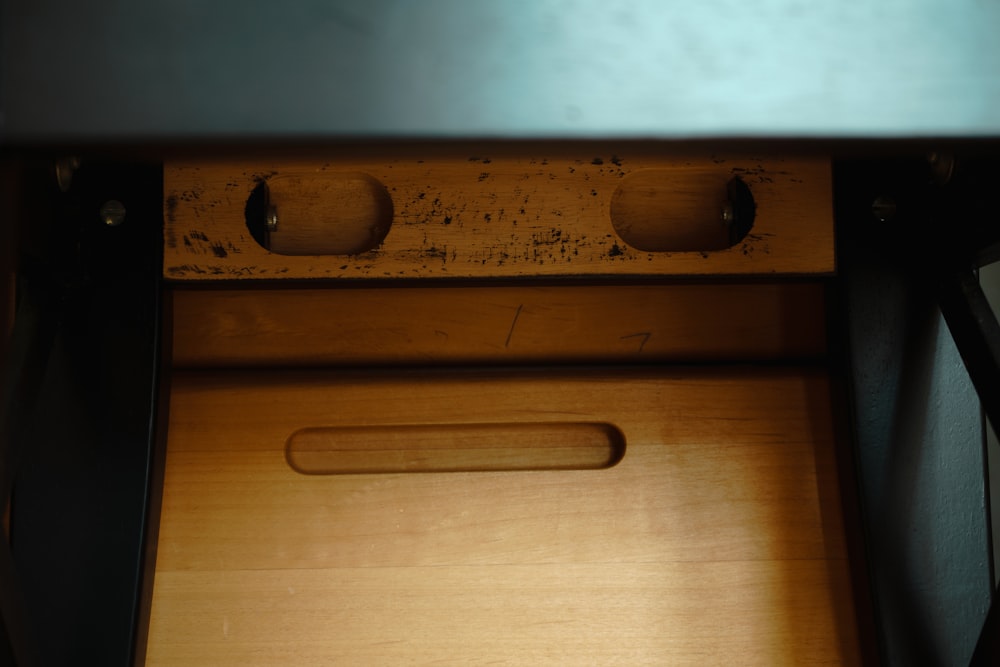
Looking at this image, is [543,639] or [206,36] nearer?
[206,36]

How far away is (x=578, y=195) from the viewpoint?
1.91 feet

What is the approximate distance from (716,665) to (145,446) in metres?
0.38

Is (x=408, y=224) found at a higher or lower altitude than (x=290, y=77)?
higher

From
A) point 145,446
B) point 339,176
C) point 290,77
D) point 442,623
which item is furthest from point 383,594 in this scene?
point 290,77

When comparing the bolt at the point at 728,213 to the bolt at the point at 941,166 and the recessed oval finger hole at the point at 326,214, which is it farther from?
the recessed oval finger hole at the point at 326,214

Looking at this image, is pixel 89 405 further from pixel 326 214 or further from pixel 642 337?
pixel 642 337

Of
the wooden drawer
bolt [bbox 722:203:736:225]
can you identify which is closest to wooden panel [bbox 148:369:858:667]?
the wooden drawer

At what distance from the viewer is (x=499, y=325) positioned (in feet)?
2.02

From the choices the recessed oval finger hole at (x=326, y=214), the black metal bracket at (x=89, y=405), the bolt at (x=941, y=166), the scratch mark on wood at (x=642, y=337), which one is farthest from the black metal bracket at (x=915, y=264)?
the black metal bracket at (x=89, y=405)

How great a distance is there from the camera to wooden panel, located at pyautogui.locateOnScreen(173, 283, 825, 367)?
61cm

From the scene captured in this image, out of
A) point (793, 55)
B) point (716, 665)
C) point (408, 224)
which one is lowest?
point (716, 665)

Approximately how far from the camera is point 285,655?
21.6 inches

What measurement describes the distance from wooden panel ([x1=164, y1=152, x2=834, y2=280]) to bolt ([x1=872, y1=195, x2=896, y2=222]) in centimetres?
3

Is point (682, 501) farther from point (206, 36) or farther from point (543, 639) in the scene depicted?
point (206, 36)
